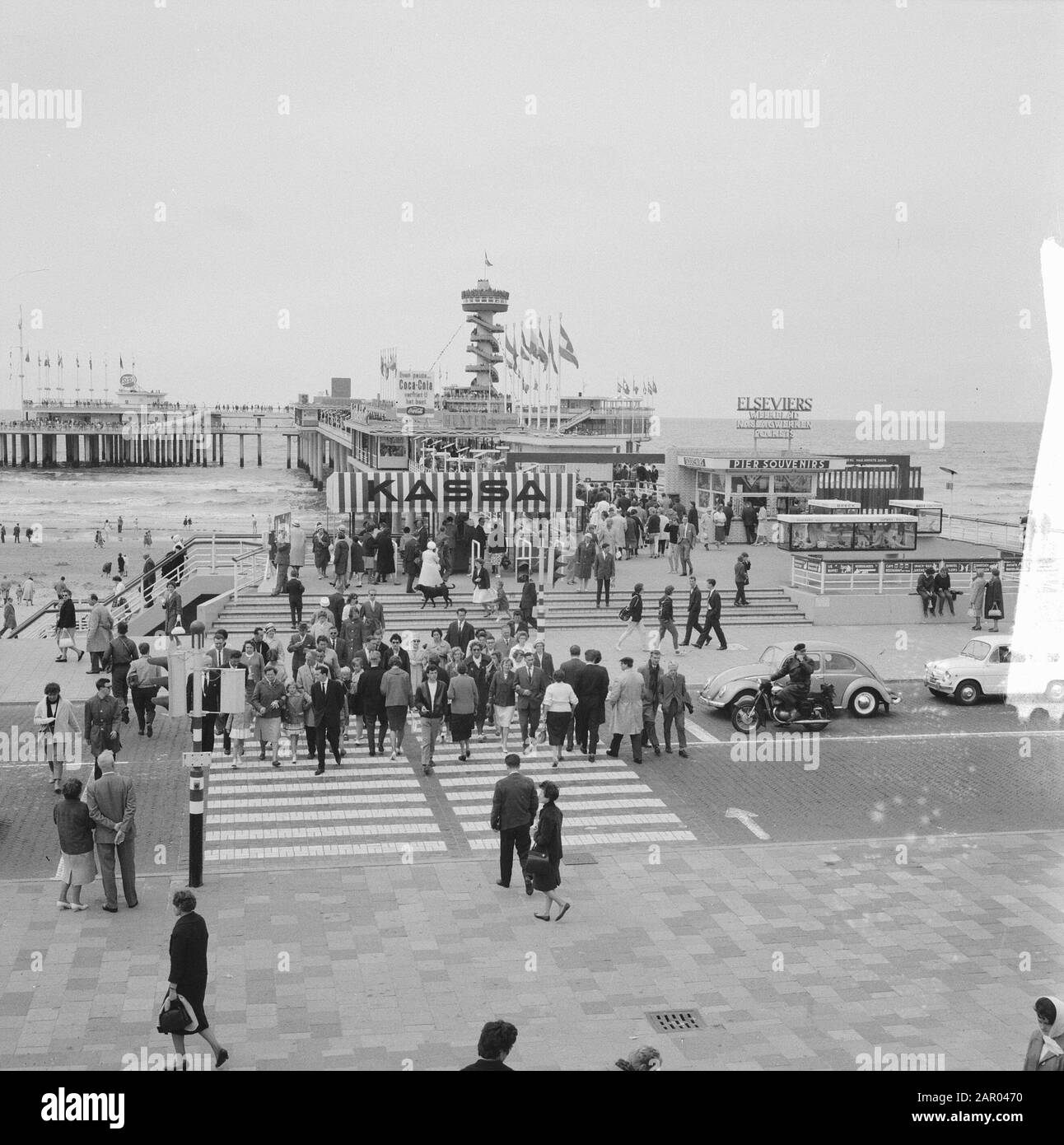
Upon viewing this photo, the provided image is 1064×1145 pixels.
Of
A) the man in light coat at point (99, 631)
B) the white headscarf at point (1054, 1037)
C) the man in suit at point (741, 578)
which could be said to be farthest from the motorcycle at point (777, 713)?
the white headscarf at point (1054, 1037)

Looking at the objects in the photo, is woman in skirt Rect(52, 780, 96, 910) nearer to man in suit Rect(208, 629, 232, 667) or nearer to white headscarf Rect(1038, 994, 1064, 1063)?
man in suit Rect(208, 629, 232, 667)

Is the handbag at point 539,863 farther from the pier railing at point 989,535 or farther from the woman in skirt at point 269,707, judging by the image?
the pier railing at point 989,535

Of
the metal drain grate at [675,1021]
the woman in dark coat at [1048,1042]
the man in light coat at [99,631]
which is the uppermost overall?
the man in light coat at [99,631]

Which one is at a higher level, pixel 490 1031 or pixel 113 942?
pixel 490 1031

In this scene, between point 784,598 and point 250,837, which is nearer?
point 250,837

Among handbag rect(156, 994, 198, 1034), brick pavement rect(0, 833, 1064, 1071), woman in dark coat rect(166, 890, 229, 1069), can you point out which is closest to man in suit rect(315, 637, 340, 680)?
brick pavement rect(0, 833, 1064, 1071)
